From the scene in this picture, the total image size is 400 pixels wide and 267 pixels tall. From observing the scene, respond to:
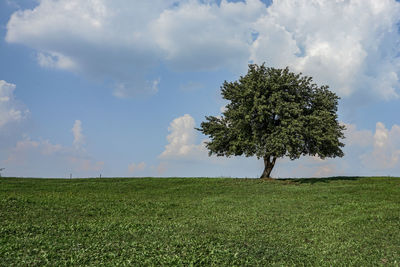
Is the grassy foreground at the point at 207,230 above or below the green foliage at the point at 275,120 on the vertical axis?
below

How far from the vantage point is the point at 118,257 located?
1377 cm

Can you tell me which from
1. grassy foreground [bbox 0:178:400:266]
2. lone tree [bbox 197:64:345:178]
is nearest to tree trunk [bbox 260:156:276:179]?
lone tree [bbox 197:64:345:178]

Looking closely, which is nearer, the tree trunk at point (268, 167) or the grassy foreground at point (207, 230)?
the grassy foreground at point (207, 230)

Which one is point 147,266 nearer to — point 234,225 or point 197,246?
point 197,246

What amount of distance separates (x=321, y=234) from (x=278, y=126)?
91.9 feet

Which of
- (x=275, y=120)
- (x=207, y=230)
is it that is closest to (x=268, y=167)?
(x=275, y=120)

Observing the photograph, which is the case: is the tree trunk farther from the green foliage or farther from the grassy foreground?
the grassy foreground

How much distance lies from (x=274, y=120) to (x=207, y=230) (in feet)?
108

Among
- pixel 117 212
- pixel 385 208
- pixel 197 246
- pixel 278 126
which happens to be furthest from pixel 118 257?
pixel 278 126

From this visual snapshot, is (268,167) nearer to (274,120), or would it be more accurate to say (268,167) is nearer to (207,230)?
(274,120)

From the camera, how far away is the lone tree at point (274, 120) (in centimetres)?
4753

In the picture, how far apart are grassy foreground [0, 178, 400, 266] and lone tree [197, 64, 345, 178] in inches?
463

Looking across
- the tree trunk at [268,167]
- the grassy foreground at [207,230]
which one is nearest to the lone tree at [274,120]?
the tree trunk at [268,167]

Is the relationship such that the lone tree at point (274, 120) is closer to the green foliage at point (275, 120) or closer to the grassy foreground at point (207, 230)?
the green foliage at point (275, 120)
